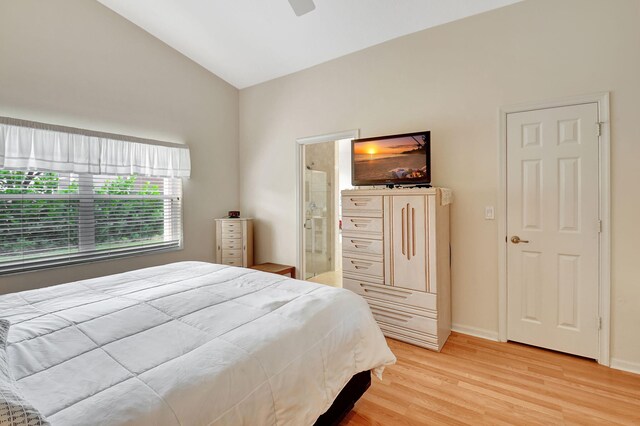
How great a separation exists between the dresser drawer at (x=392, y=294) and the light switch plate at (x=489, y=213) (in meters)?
0.89

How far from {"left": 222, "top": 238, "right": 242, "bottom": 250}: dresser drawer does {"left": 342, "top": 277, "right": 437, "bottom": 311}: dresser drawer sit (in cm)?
166

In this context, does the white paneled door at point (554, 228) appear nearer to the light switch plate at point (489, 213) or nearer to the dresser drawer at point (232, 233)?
the light switch plate at point (489, 213)

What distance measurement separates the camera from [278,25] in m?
3.14

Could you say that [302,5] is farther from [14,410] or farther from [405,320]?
[405,320]

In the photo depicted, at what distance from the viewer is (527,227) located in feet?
8.68

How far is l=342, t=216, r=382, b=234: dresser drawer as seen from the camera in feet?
9.51

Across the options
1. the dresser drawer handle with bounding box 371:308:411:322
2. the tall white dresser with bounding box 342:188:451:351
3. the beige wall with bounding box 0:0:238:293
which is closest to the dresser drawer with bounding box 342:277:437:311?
the tall white dresser with bounding box 342:188:451:351

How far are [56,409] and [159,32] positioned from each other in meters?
3.92

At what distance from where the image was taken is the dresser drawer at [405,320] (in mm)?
2625

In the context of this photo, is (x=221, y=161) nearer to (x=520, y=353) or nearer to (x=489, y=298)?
(x=489, y=298)

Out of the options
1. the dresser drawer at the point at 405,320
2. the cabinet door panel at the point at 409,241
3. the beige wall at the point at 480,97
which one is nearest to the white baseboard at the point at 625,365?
the beige wall at the point at 480,97

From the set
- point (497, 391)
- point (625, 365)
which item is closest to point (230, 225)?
point (497, 391)

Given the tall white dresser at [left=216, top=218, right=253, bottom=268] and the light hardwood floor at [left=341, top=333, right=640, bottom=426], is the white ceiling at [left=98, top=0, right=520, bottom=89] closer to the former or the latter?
the tall white dresser at [left=216, top=218, right=253, bottom=268]

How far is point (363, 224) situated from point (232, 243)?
196cm
